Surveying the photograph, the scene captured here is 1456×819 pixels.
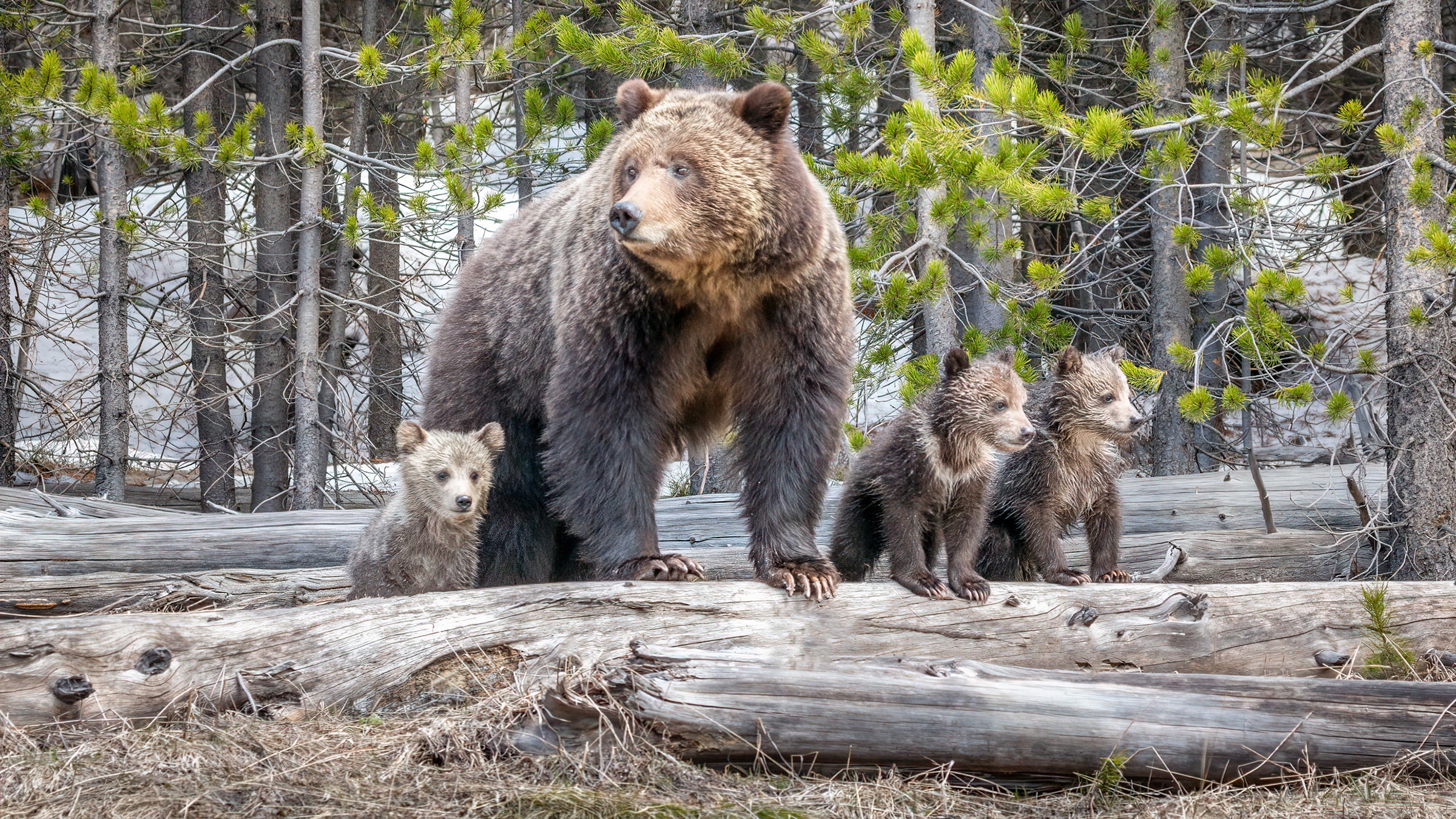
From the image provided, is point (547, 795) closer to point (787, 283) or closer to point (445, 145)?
point (787, 283)

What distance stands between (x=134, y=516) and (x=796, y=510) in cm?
462

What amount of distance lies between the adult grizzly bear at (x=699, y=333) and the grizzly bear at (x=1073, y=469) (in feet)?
3.36

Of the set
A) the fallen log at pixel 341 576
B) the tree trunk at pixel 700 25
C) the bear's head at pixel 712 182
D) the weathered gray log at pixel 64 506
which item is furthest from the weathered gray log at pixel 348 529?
the tree trunk at pixel 700 25

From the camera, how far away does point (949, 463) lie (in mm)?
4707

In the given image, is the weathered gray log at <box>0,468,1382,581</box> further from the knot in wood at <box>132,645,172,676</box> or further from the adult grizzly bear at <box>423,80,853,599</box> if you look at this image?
the knot in wood at <box>132,645,172,676</box>

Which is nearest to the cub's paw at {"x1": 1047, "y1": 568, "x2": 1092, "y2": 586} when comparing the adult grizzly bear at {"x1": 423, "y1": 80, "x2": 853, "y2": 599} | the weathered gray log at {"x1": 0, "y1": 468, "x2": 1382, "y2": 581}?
Result: the adult grizzly bear at {"x1": 423, "y1": 80, "x2": 853, "y2": 599}

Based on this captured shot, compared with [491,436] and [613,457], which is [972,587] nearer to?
[613,457]

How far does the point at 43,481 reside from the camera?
909cm

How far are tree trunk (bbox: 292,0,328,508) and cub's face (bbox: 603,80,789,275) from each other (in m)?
5.33

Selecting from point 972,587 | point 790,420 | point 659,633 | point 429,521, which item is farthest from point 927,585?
point 429,521

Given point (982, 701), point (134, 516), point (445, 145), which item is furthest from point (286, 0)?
point (982, 701)

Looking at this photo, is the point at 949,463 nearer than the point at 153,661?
No

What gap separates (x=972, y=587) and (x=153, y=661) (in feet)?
9.57

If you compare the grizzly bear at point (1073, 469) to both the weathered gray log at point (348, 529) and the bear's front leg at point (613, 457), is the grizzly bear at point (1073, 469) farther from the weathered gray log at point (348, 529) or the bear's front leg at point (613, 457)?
the bear's front leg at point (613, 457)
